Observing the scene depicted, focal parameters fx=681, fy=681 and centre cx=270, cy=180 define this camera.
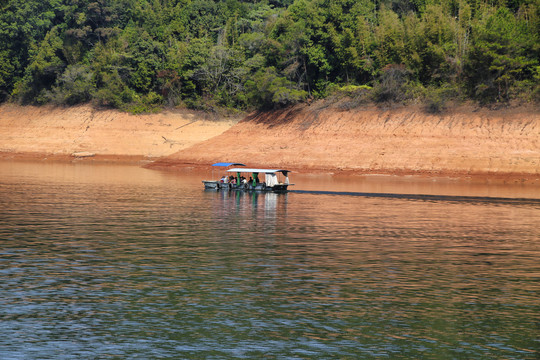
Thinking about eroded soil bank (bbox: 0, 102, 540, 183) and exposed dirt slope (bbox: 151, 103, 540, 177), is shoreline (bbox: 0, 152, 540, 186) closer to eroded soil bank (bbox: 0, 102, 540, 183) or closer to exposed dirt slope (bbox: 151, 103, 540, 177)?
eroded soil bank (bbox: 0, 102, 540, 183)

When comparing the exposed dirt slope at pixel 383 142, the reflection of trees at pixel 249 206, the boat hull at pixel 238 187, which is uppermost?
the exposed dirt slope at pixel 383 142

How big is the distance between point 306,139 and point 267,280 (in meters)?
59.6

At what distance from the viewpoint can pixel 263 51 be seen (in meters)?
103

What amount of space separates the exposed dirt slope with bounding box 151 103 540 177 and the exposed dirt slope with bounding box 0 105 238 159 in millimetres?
6901

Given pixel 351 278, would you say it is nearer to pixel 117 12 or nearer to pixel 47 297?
pixel 47 297

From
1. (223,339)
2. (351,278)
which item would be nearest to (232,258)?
(351,278)

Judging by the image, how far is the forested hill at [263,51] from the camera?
256 ft

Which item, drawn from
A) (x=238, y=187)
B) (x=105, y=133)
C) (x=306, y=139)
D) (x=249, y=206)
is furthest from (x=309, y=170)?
(x=105, y=133)

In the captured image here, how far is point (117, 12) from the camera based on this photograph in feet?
414

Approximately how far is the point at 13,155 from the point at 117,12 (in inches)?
1540

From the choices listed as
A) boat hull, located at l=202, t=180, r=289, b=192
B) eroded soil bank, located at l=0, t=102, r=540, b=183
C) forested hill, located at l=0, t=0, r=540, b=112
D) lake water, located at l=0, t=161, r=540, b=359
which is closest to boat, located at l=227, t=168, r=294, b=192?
boat hull, located at l=202, t=180, r=289, b=192

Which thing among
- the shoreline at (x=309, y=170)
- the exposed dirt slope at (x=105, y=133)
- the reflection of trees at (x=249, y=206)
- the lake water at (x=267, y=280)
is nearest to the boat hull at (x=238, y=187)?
the reflection of trees at (x=249, y=206)

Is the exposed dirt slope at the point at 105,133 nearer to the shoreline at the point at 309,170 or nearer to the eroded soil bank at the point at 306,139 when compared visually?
the eroded soil bank at the point at 306,139

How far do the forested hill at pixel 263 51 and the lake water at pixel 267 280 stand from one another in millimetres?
34958
